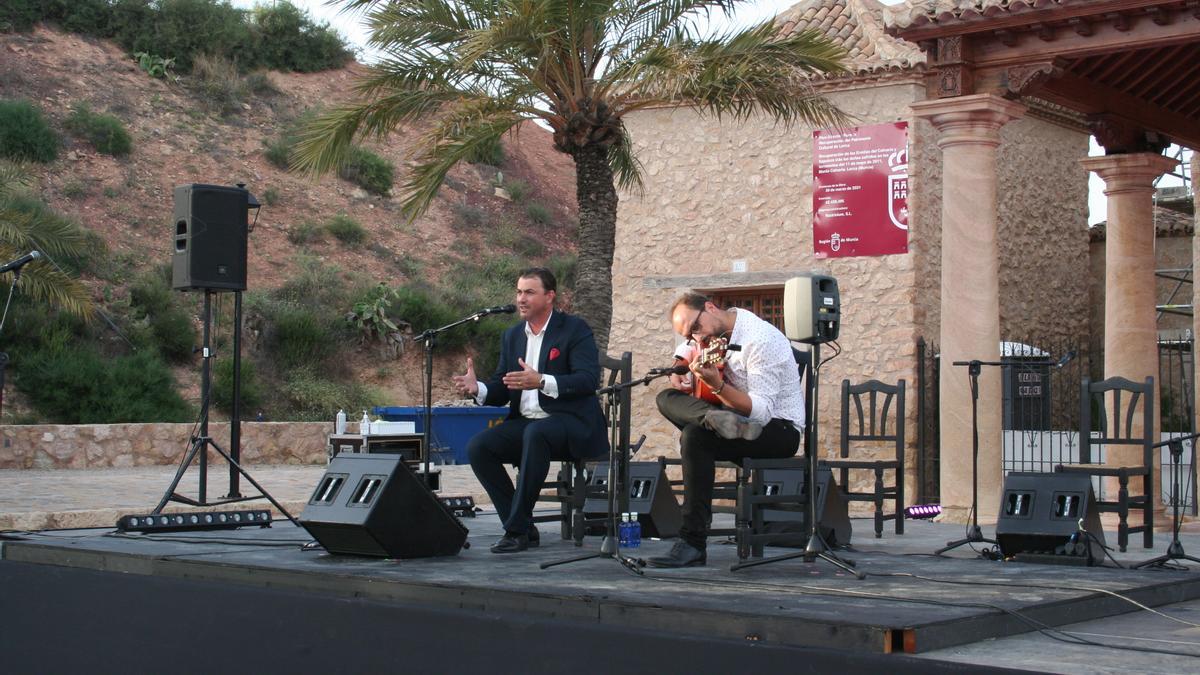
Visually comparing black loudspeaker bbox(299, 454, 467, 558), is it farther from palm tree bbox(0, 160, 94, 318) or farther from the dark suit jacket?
palm tree bbox(0, 160, 94, 318)

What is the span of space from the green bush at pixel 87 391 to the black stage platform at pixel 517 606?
13.7 m

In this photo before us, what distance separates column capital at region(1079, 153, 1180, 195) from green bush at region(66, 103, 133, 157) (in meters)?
26.1

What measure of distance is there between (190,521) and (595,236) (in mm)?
4797

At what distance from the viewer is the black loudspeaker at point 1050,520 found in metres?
6.49

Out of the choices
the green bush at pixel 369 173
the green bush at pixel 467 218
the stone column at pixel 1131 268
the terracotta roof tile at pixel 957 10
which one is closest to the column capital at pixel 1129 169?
the stone column at pixel 1131 268

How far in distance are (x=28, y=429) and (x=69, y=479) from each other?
1.99m

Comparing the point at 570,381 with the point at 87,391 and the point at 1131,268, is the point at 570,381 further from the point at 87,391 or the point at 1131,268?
the point at 87,391

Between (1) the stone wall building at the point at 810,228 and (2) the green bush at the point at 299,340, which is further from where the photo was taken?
→ (2) the green bush at the point at 299,340

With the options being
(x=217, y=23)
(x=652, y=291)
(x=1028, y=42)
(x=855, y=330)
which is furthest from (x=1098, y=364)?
(x=217, y=23)

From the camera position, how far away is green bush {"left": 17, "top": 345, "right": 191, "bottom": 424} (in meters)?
19.7

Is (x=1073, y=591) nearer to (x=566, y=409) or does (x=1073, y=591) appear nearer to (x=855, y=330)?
(x=566, y=409)

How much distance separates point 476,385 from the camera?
678 cm

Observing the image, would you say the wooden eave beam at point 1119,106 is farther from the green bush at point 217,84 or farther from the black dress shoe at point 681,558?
the green bush at point 217,84

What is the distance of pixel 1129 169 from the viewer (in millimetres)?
10812
